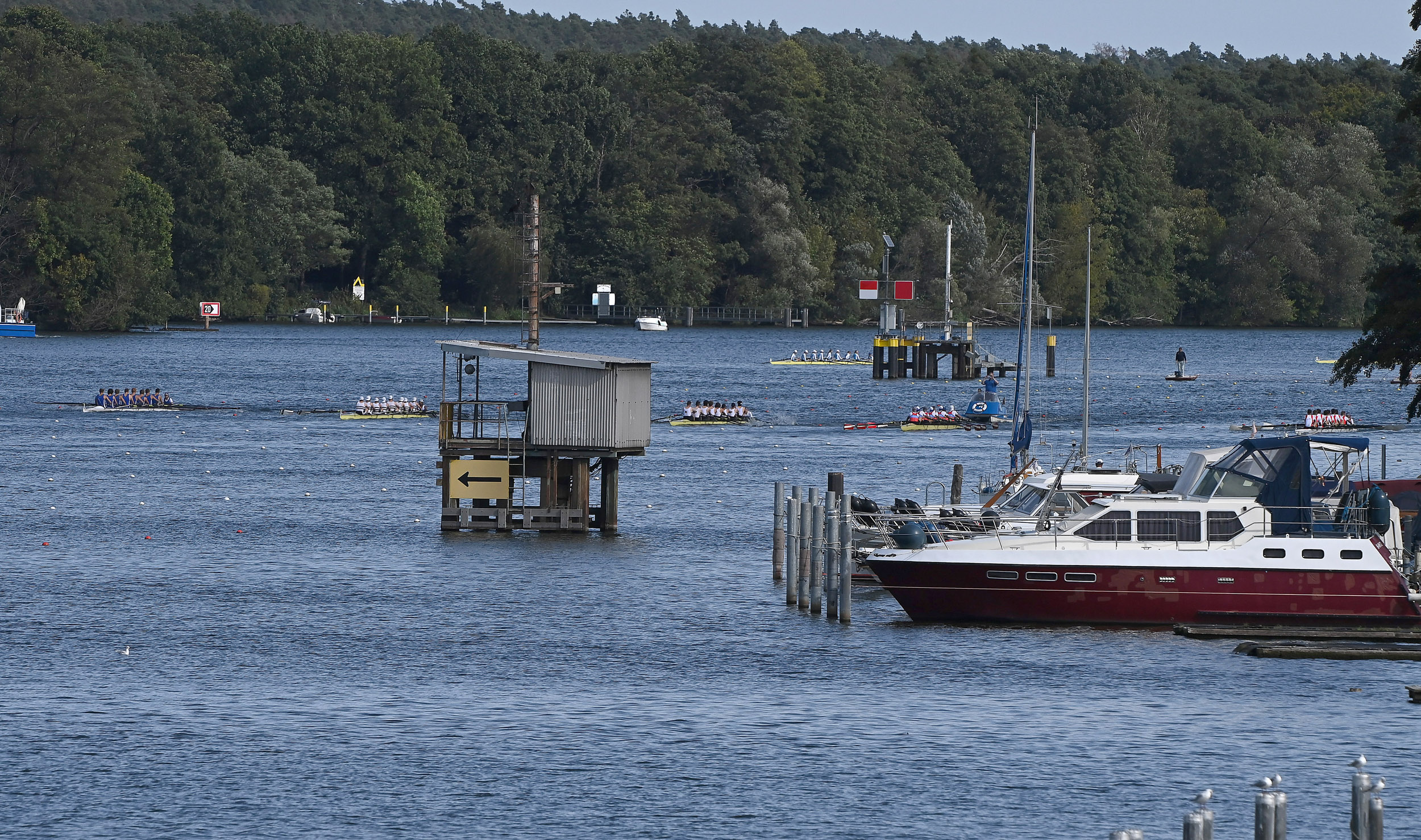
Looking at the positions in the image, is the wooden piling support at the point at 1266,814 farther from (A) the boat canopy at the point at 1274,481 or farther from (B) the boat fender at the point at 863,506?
(B) the boat fender at the point at 863,506

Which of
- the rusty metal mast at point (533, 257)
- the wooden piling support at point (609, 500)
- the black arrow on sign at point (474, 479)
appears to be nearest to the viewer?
the black arrow on sign at point (474, 479)

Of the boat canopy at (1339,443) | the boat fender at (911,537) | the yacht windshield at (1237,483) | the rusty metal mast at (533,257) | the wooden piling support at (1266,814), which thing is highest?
the rusty metal mast at (533,257)

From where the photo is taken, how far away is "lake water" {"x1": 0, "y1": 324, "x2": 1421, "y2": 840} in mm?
27922

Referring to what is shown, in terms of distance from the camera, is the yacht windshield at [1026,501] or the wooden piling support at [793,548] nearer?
the yacht windshield at [1026,501]

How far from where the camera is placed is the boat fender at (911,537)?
4022 cm

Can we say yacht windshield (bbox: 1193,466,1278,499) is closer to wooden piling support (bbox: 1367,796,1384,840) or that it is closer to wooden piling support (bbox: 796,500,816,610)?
wooden piling support (bbox: 796,500,816,610)

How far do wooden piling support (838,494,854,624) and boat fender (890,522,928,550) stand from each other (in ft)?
3.34

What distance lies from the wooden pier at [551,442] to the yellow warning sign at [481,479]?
0.02 m

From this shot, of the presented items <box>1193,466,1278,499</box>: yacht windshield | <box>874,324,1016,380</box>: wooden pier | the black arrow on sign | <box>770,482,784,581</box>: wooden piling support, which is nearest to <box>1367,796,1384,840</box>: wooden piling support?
<box>1193,466,1278,499</box>: yacht windshield

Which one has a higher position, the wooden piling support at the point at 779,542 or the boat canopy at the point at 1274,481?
the boat canopy at the point at 1274,481

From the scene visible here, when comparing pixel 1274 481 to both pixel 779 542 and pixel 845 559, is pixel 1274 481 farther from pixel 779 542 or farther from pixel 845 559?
pixel 779 542

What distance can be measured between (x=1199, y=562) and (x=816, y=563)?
8038mm

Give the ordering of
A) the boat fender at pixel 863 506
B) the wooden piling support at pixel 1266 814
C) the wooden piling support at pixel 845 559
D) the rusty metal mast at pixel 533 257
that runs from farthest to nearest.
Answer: the rusty metal mast at pixel 533 257 → the boat fender at pixel 863 506 → the wooden piling support at pixel 845 559 → the wooden piling support at pixel 1266 814

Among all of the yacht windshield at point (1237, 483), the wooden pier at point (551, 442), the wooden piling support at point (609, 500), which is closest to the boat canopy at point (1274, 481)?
the yacht windshield at point (1237, 483)
